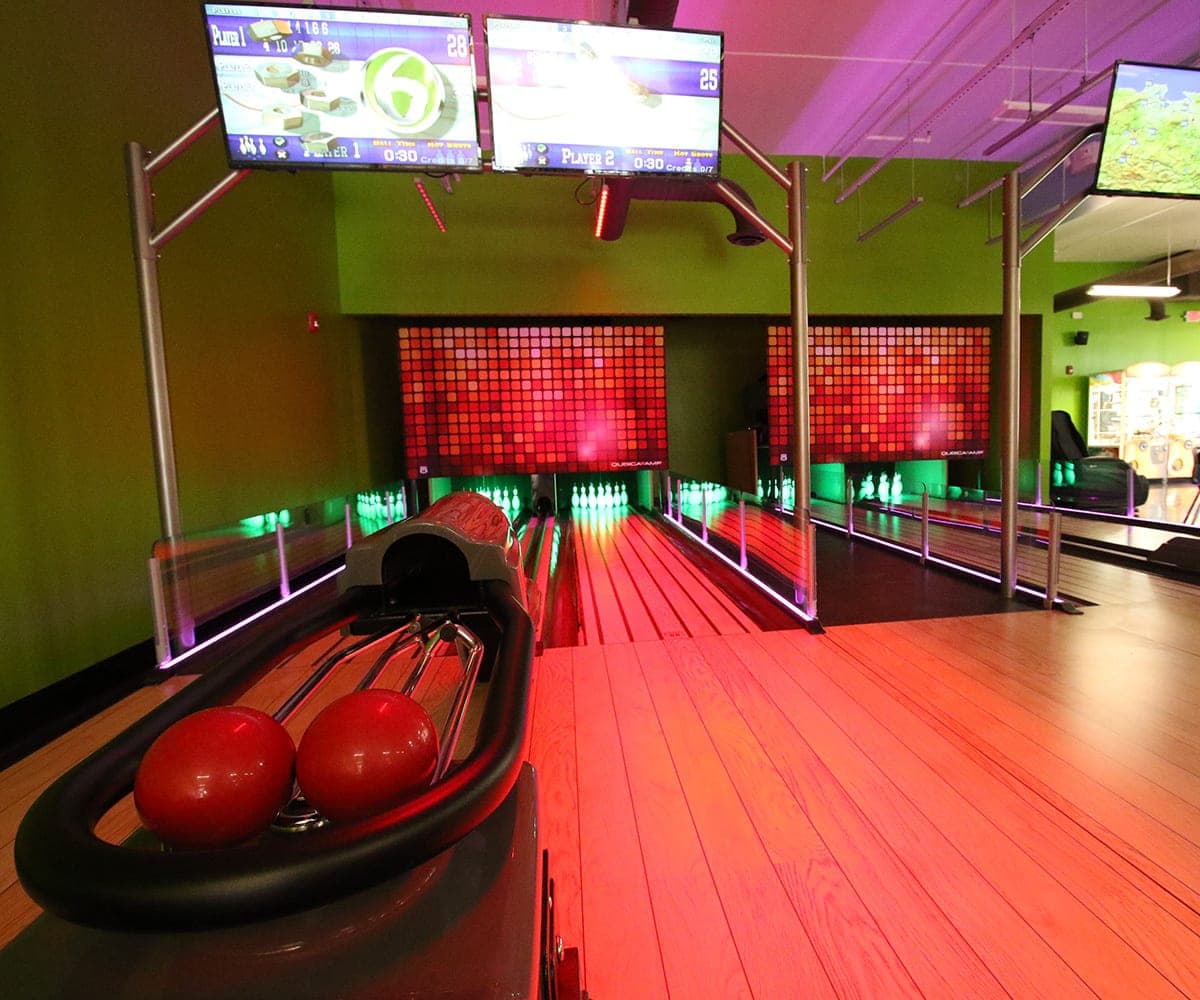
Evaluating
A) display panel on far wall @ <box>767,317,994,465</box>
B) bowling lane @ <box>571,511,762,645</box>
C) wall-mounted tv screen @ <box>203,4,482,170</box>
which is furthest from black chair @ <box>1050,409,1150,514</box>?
wall-mounted tv screen @ <box>203,4,482,170</box>

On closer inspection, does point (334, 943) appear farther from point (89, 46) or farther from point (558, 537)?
point (558, 537)

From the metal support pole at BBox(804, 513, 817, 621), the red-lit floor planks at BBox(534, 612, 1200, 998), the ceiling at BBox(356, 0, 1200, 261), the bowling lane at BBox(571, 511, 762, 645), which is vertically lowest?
the red-lit floor planks at BBox(534, 612, 1200, 998)

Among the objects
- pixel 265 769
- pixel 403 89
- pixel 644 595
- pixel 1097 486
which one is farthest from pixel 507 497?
pixel 265 769

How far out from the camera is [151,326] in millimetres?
3104

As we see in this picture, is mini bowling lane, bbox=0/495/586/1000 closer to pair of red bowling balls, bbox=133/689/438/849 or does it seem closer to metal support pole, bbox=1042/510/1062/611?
pair of red bowling balls, bbox=133/689/438/849

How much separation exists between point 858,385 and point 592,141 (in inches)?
242

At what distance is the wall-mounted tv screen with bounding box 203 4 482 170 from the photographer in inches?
116

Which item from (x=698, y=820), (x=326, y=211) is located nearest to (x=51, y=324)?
(x=698, y=820)

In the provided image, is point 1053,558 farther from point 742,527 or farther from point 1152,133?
point 1152,133

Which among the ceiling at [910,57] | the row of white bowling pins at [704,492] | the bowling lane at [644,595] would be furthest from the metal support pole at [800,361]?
the row of white bowling pins at [704,492]

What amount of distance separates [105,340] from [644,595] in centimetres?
373

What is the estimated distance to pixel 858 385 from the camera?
8258 millimetres

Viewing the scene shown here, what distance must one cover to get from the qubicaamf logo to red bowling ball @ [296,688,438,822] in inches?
125

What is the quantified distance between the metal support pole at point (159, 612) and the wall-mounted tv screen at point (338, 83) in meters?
2.12
